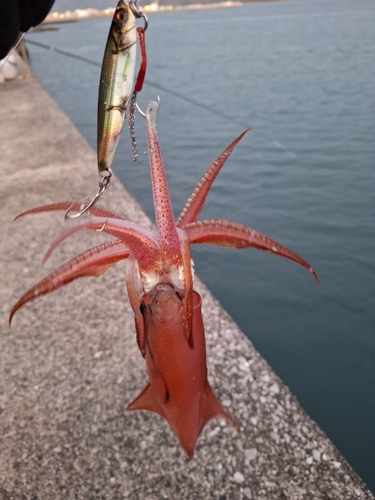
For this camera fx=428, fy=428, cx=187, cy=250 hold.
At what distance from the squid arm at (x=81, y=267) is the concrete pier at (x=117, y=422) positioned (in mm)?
1414

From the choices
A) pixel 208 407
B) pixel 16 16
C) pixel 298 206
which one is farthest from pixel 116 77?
pixel 298 206

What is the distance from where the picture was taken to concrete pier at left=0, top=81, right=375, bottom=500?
227cm

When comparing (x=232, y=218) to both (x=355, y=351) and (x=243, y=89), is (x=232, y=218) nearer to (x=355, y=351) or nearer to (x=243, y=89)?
(x=355, y=351)

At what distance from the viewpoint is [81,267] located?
1.39 meters

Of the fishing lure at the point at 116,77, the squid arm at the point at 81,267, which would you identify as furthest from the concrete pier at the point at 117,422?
the fishing lure at the point at 116,77

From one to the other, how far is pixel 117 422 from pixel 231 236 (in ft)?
5.77

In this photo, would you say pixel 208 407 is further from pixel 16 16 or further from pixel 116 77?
pixel 16 16

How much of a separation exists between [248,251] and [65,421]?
3.57 meters

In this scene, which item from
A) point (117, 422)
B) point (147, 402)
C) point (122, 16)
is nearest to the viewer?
point (122, 16)

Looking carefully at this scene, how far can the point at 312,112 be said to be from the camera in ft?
37.4

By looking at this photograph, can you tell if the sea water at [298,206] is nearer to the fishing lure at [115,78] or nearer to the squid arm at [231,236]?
the squid arm at [231,236]

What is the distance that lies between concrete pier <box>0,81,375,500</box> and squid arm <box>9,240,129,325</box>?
4.64ft

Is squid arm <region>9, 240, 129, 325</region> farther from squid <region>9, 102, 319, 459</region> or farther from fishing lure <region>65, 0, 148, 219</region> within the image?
fishing lure <region>65, 0, 148, 219</region>

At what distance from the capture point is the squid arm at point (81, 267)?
1.38 meters
